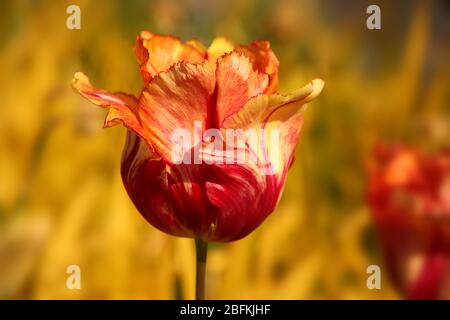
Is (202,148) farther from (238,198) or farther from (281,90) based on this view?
(281,90)

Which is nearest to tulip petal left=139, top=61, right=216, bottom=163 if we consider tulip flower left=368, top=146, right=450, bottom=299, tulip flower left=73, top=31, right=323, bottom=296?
tulip flower left=73, top=31, right=323, bottom=296

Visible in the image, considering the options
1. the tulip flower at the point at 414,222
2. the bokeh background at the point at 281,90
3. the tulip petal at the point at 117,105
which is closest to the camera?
the tulip petal at the point at 117,105

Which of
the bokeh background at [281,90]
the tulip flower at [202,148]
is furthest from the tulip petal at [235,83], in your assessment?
the bokeh background at [281,90]

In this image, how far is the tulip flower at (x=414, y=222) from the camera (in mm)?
440

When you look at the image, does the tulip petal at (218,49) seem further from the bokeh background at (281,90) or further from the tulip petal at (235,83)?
the bokeh background at (281,90)

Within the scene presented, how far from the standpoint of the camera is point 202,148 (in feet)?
0.89

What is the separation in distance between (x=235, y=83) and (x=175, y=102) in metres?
0.02

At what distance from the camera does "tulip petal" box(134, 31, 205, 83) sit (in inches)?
11.3

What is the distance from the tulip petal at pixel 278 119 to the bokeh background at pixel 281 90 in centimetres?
29

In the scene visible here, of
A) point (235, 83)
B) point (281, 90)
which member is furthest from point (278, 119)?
point (281, 90)

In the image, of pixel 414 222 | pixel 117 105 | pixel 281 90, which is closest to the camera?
pixel 117 105

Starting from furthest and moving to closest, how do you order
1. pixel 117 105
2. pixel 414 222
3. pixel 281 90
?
pixel 281 90, pixel 414 222, pixel 117 105
